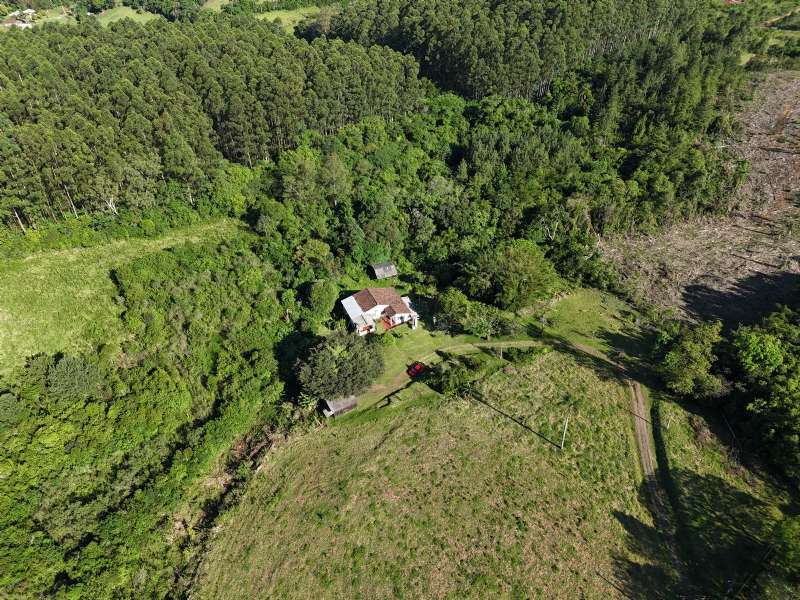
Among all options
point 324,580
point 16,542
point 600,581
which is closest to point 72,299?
point 16,542

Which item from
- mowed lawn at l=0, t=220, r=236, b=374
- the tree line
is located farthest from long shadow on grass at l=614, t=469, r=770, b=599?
the tree line

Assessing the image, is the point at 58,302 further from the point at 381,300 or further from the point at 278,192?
the point at 381,300

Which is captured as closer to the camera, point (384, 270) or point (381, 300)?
point (381, 300)

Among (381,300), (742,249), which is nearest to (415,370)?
(381,300)

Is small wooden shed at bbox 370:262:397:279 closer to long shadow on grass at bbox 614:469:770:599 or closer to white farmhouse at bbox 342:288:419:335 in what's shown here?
white farmhouse at bbox 342:288:419:335

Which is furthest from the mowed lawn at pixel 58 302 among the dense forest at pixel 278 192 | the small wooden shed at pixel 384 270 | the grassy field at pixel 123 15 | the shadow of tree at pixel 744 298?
the grassy field at pixel 123 15

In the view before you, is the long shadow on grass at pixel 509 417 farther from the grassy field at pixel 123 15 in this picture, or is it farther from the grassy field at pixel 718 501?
the grassy field at pixel 123 15
